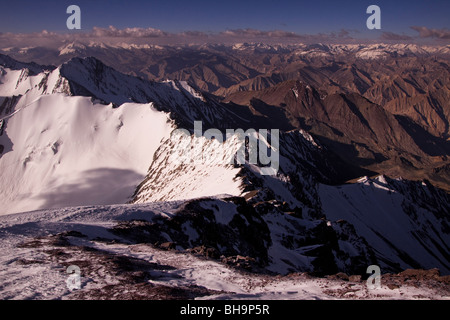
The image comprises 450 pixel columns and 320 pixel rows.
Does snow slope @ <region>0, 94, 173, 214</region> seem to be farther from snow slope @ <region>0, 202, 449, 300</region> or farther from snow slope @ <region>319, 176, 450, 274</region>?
snow slope @ <region>319, 176, 450, 274</region>

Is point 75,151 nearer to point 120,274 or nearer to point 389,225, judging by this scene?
point 120,274

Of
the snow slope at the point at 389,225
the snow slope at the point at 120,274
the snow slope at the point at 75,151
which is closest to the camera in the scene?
the snow slope at the point at 120,274

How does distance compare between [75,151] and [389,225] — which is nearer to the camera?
[75,151]

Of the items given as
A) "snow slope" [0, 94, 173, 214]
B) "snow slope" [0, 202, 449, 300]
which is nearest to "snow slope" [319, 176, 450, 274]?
"snow slope" [0, 94, 173, 214]

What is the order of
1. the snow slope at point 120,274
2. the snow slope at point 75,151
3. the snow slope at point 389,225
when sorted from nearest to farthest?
the snow slope at point 120,274 → the snow slope at point 75,151 → the snow slope at point 389,225

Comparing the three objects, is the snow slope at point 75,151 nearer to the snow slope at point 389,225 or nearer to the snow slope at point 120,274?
the snow slope at point 120,274

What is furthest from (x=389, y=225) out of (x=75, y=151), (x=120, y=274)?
(x=120, y=274)

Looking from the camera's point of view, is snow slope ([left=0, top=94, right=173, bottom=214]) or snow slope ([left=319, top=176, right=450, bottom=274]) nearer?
snow slope ([left=0, top=94, right=173, bottom=214])

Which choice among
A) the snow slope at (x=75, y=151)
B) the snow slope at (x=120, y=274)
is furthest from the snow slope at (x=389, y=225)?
the snow slope at (x=120, y=274)

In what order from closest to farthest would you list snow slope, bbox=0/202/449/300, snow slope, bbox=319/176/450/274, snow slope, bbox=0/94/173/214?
1. snow slope, bbox=0/202/449/300
2. snow slope, bbox=0/94/173/214
3. snow slope, bbox=319/176/450/274

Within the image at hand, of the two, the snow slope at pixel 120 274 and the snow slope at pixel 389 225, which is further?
the snow slope at pixel 389 225
